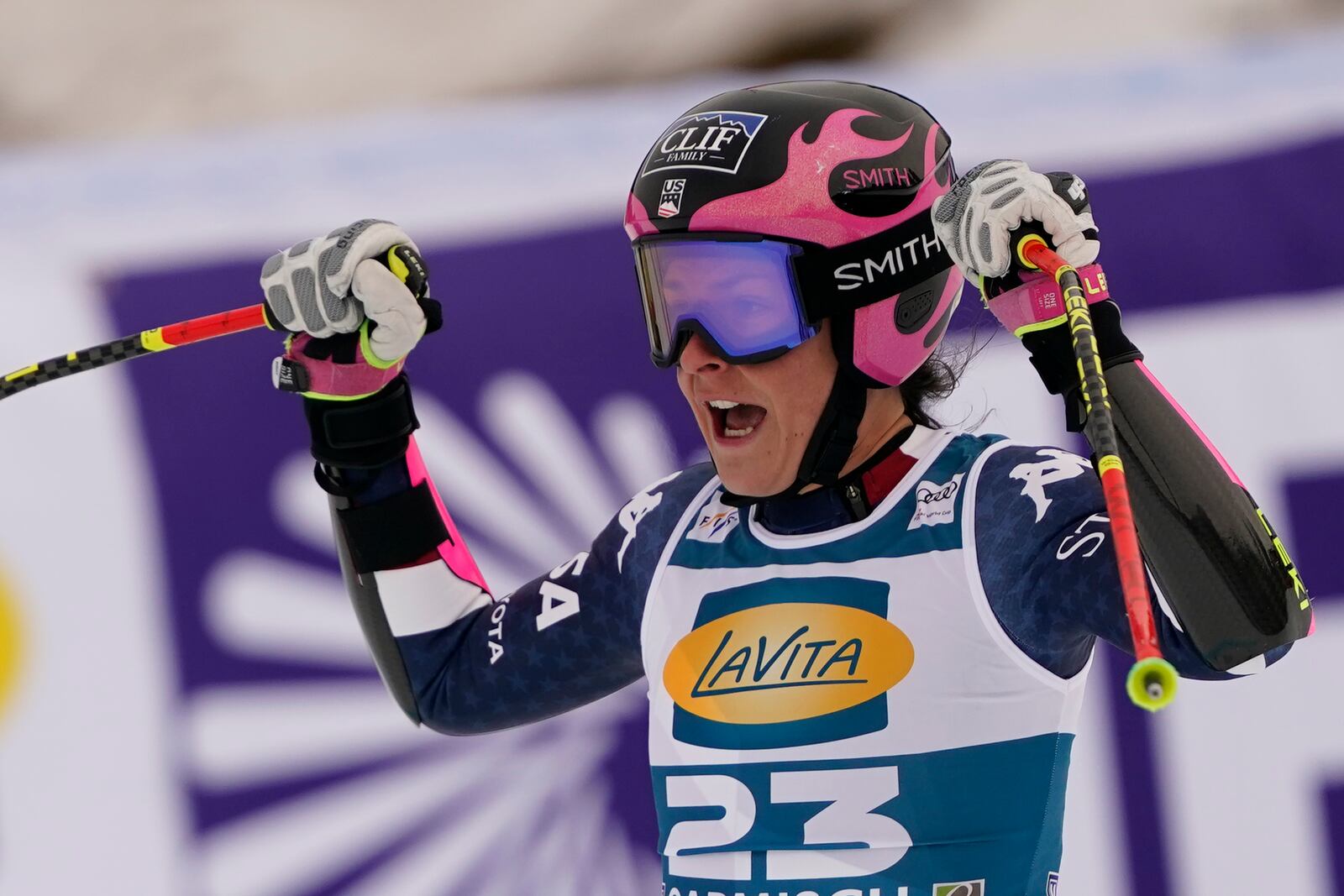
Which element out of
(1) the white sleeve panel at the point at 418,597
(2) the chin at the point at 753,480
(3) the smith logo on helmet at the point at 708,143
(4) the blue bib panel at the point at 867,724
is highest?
(3) the smith logo on helmet at the point at 708,143

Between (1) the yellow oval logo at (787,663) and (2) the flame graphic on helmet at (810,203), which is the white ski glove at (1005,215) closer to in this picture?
(2) the flame graphic on helmet at (810,203)

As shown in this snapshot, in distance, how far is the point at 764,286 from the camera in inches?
91.7

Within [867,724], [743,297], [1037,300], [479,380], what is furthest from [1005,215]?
[479,380]

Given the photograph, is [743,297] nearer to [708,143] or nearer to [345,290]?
[708,143]

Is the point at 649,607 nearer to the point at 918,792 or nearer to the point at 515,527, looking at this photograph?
the point at 918,792

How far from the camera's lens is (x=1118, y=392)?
6.49ft

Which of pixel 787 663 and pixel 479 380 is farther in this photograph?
pixel 479 380

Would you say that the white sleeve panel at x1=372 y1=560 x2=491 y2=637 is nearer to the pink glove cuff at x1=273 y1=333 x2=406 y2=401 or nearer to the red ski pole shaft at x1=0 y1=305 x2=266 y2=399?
the pink glove cuff at x1=273 y1=333 x2=406 y2=401

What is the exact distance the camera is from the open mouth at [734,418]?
2408 mm

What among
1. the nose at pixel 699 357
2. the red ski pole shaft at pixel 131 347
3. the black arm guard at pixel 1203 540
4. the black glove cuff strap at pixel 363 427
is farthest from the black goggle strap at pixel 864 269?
the red ski pole shaft at pixel 131 347

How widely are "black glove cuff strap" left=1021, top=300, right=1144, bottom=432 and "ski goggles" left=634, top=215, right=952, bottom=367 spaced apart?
37cm

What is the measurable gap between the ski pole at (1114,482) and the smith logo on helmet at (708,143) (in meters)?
0.52

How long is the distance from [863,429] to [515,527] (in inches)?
75.0

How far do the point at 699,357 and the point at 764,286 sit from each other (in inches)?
5.4
